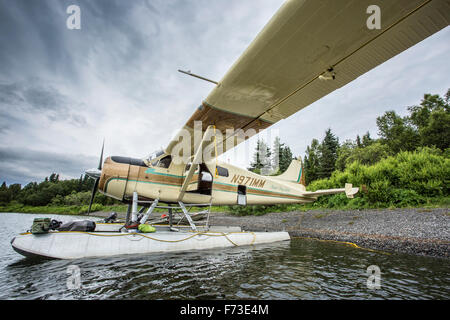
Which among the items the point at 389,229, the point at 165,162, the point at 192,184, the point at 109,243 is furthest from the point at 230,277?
the point at 389,229

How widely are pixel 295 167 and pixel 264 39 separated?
315 inches

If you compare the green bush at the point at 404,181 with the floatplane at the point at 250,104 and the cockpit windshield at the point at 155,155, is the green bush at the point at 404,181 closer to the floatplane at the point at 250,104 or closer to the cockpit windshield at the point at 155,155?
the floatplane at the point at 250,104

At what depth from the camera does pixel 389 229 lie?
6.14 m

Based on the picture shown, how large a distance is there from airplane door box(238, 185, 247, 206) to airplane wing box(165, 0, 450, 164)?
3.58m

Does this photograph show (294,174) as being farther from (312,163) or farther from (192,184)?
(312,163)

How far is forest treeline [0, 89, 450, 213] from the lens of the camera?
28.2 feet

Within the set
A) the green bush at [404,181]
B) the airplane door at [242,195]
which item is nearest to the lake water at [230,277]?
the airplane door at [242,195]

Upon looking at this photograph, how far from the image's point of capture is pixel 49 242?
3914 millimetres

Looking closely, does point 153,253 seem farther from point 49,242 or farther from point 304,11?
point 304,11

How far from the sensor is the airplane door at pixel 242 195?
7.48 m

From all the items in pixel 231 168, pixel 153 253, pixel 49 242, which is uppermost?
pixel 231 168

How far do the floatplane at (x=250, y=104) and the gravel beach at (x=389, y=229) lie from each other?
91.1 inches

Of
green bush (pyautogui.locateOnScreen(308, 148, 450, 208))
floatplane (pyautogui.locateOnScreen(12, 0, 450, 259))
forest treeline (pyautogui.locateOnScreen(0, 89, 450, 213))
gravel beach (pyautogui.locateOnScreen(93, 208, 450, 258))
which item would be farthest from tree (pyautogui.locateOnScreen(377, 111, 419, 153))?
floatplane (pyautogui.locateOnScreen(12, 0, 450, 259))
